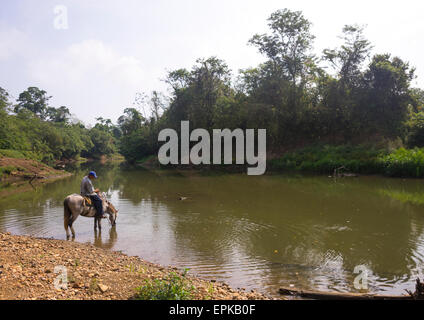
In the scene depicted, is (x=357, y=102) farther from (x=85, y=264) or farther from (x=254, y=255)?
(x=85, y=264)

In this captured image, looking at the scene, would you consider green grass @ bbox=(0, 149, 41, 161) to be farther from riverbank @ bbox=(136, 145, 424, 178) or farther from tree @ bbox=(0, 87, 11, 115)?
riverbank @ bbox=(136, 145, 424, 178)

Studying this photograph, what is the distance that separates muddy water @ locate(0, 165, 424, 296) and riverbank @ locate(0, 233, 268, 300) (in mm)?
1149

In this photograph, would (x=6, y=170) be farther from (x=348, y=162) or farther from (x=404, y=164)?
(x=404, y=164)

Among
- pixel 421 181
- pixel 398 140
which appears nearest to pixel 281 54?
pixel 398 140

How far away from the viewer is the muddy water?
270 inches

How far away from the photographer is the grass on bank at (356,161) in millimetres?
23516

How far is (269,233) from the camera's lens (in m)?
9.98

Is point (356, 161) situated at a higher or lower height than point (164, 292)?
higher

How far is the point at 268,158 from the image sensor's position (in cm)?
3666

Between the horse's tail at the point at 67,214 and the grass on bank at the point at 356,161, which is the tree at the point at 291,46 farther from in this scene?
the horse's tail at the point at 67,214

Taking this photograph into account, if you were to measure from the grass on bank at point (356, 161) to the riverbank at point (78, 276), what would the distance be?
888 inches

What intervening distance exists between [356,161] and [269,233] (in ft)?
65.9

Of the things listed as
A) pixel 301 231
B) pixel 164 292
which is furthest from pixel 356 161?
pixel 164 292

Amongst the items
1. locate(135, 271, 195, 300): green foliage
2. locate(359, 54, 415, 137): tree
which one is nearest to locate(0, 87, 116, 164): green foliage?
locate(135, 271, 195, 300): green foliage
